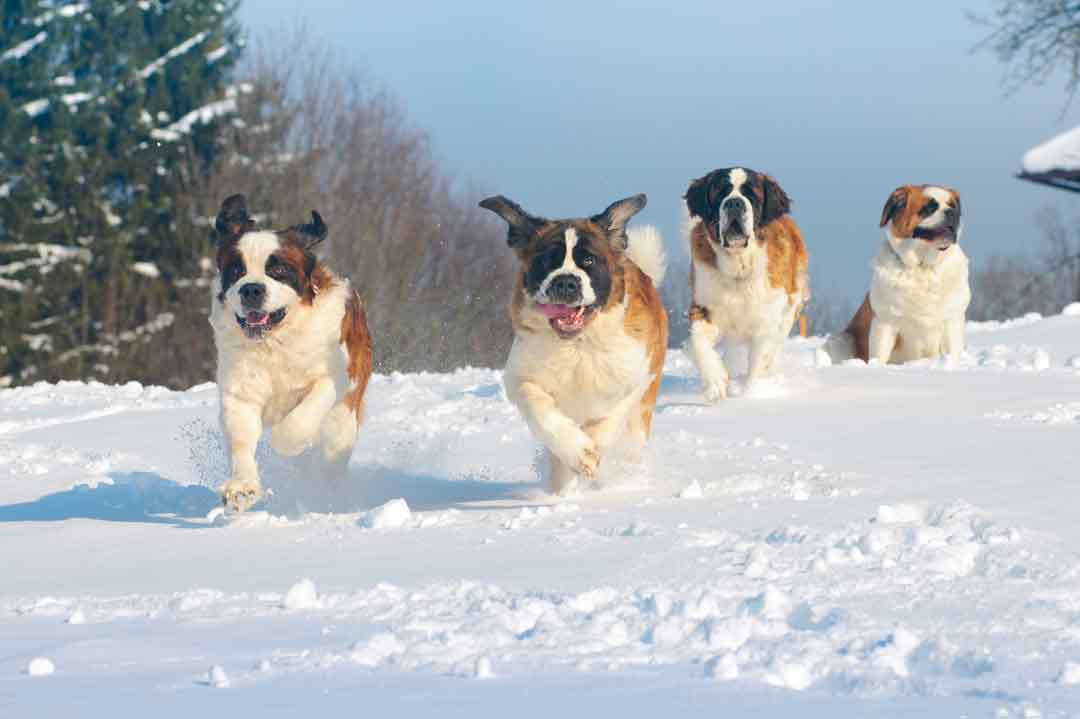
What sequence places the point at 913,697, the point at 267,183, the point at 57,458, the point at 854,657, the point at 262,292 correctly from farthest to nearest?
the point at 267,183 → the point at 57,458 → the point at 262,292 → the point at 854,657 → the point at 913,697

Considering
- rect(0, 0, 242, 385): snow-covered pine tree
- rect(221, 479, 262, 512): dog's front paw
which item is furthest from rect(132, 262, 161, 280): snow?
rect(221, 479, 262, 512): dog's front paw

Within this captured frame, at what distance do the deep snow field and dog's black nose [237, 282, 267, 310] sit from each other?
0.96 meters

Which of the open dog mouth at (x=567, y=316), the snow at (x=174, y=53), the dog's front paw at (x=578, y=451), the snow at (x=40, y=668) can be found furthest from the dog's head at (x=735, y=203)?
the snow at (x=174, y=53)

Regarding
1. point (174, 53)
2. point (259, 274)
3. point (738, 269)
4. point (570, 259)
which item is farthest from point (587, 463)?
point (174, 53)

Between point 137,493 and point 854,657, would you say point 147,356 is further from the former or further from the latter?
point 854,657

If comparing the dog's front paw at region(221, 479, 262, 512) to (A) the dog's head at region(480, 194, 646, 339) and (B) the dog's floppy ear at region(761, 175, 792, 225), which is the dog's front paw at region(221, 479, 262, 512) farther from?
(B) the dog's floppy ear at region(761, 175, 792, 225)

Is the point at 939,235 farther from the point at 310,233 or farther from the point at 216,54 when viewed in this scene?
the point at 216,54

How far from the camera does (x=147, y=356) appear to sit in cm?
3397

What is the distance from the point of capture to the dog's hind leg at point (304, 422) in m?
6.85

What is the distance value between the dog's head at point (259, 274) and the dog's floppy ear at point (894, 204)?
225 inches

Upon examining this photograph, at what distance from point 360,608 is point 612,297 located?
2508mm

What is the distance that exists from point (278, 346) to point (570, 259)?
1451 mm

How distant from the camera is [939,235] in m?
11.3

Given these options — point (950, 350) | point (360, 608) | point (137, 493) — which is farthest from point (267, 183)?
point (360, 608)
